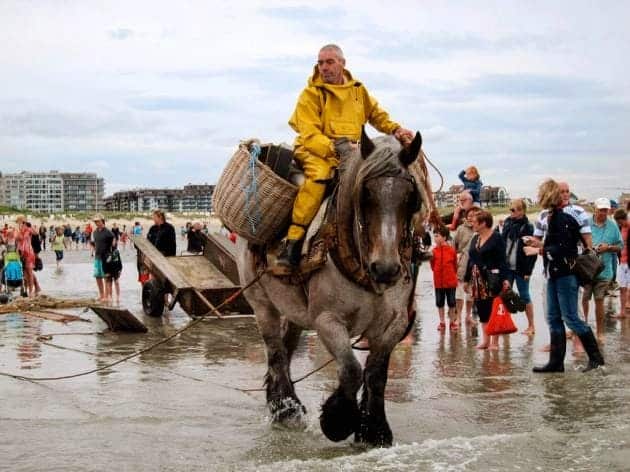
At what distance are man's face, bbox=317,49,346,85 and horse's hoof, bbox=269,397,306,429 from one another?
2628mm

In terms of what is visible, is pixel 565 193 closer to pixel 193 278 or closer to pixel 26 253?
pixel 193 278

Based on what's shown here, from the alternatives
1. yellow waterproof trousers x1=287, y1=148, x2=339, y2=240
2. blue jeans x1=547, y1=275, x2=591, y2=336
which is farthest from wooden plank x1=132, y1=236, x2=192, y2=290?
yellow waterproof trousers x1=287, y1=148, x2=339, y2=240

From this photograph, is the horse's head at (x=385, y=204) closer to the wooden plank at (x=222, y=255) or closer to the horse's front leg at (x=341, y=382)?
the horse's front leg at (x=341, y=382)

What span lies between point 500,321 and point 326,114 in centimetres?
513

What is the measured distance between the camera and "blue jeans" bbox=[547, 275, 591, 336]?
10.1 metres

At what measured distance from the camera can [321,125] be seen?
7352 millimetres

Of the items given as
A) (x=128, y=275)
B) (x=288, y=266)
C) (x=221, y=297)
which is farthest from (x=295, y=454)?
(x=128, y=275)

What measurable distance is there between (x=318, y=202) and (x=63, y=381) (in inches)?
160

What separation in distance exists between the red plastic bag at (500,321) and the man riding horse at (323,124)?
179 inches

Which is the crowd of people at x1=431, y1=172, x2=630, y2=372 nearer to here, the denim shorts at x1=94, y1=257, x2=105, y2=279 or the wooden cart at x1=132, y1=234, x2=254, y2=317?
the wooden cart at x1=132, y1=234, x2=254, y2=317

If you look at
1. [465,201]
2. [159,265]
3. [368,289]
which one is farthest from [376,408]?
[159,265]

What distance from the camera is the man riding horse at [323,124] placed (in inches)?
277

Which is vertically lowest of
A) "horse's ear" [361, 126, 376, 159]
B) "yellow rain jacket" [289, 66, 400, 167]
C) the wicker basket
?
the wicker basket

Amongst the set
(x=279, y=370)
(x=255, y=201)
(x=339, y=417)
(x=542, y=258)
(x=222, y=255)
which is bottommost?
(x=339, y=417)
